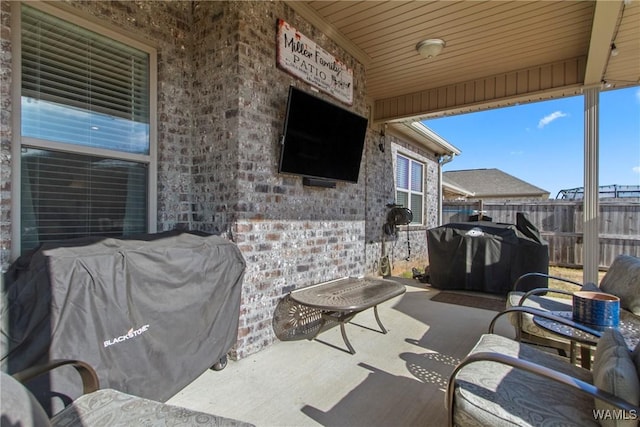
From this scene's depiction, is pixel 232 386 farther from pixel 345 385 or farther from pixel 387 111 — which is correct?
pixel 387 111

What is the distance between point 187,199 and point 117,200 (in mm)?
590

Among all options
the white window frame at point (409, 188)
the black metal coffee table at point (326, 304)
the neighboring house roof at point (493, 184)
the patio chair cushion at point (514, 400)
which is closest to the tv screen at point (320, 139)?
the black metal coffee table at point (326, 304)

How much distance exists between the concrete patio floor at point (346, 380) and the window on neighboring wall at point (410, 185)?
454 cm

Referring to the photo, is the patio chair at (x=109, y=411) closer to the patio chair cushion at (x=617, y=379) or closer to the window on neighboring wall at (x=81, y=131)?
the window on neighboring wall at (x=81, y=131)

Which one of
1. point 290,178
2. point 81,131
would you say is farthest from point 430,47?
point 81,131

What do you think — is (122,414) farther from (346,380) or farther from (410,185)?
(410,185)

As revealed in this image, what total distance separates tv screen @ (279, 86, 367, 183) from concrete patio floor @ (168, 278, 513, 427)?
1761 mm

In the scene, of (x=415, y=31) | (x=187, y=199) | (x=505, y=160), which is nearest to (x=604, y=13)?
(x=415, y=31)

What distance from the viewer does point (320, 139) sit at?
3547mm

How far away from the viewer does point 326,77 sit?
12.4 feet

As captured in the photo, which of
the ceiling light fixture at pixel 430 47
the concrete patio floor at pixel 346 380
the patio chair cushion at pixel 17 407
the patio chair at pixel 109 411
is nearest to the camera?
the patio chair cushion at pixel 17 407

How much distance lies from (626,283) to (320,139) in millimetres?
3018

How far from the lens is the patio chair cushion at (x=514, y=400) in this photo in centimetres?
135

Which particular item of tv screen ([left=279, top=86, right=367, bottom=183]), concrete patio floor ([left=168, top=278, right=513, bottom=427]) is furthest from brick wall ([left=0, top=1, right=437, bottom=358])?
concrete patio floor ([left=168, top=278, right=513, bottom=427])
